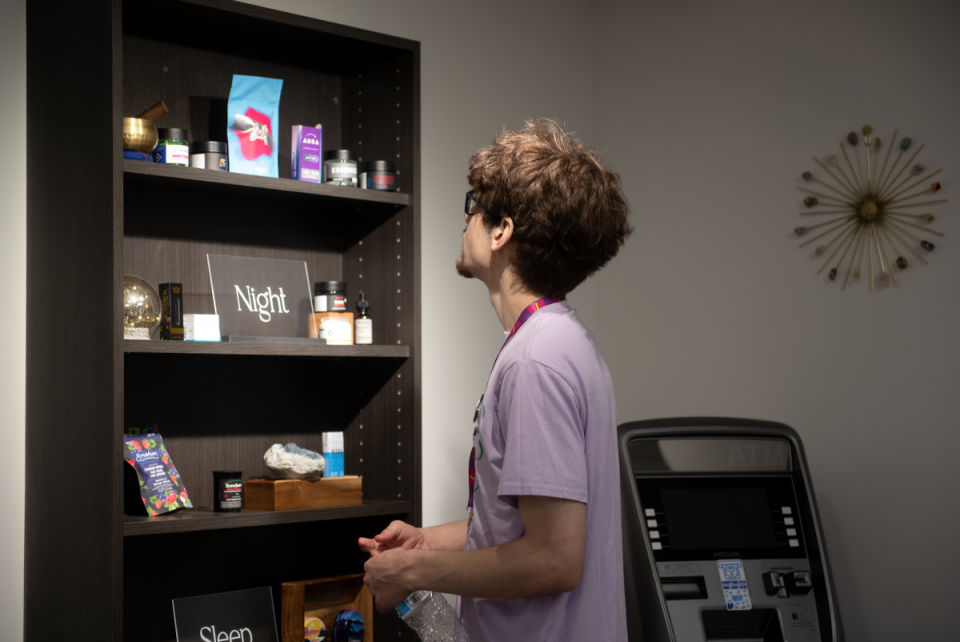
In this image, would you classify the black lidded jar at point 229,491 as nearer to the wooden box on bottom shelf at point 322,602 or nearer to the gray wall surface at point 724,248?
the wooden box on bottom shelf at point 322,602

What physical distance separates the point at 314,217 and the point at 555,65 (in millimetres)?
1134

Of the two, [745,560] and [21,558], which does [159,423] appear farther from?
[745,560]

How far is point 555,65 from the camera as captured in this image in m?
3.05

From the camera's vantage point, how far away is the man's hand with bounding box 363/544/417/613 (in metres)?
1.30

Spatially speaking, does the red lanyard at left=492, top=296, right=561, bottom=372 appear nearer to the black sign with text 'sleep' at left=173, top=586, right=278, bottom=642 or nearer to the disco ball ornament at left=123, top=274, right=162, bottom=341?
the disco ball ornament at left=123, top=274, right=162, bottom=341

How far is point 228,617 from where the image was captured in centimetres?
214

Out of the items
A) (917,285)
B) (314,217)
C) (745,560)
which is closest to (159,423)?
(314,217)

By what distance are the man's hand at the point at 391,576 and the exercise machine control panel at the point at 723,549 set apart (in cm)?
70

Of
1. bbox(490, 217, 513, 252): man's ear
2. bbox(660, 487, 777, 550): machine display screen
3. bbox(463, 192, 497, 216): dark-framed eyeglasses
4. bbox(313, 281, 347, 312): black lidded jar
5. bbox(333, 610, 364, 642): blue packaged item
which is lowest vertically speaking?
bbox(333, 610, 364, 642): blue packaged item

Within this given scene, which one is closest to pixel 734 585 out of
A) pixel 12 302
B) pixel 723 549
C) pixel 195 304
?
pixel 723 549

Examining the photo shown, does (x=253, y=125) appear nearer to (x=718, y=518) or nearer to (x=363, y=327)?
(x=363, y=327)

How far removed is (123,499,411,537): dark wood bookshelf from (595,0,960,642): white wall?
1137mm

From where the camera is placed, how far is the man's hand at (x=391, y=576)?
4.26 feet

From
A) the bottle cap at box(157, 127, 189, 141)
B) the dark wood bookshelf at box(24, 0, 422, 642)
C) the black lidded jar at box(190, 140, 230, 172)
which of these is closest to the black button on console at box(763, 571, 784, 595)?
the dark wood bookshelf at box(24, 0, 422, 642)
